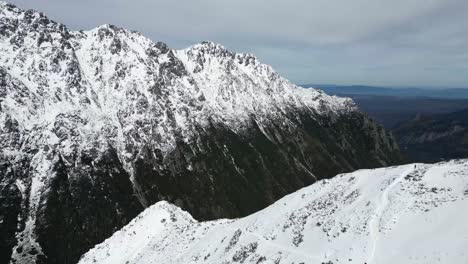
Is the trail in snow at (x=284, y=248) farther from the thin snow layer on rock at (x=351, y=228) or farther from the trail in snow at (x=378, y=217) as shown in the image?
the trail in snow at (x=378, y=217)

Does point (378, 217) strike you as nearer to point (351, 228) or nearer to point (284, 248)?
point (351, 228)

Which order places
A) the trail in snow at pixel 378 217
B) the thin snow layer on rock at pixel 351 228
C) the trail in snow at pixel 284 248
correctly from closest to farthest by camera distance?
the thin snow layer on rock at pixel 351 228, the trail in snow at pixel 378 217, the trail in snow at pixel 284 248

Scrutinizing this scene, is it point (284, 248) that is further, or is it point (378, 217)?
point (284, 248)

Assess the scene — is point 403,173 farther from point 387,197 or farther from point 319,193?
point 319,193

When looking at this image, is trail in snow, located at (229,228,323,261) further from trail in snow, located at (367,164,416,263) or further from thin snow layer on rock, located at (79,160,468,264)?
trail in snow, located at (367,164,416,263)

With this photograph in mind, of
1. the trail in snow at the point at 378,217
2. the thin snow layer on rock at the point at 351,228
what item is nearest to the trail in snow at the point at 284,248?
the thin snow layer on rock at the point at 351,228

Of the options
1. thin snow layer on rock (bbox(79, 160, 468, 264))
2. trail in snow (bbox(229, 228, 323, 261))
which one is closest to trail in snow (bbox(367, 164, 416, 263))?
thin snow layer on rock (bbox(79, 160, 468, 264))


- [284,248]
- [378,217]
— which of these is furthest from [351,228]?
[284,248]

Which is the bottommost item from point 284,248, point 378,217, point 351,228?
point 284,248

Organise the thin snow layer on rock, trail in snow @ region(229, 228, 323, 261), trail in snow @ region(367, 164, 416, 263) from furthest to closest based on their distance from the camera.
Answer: trail in snow @ region(229, 228, 323, 261) < trail in snow @ region(367, 164, 416, 263) < the thin snow layer on rock
